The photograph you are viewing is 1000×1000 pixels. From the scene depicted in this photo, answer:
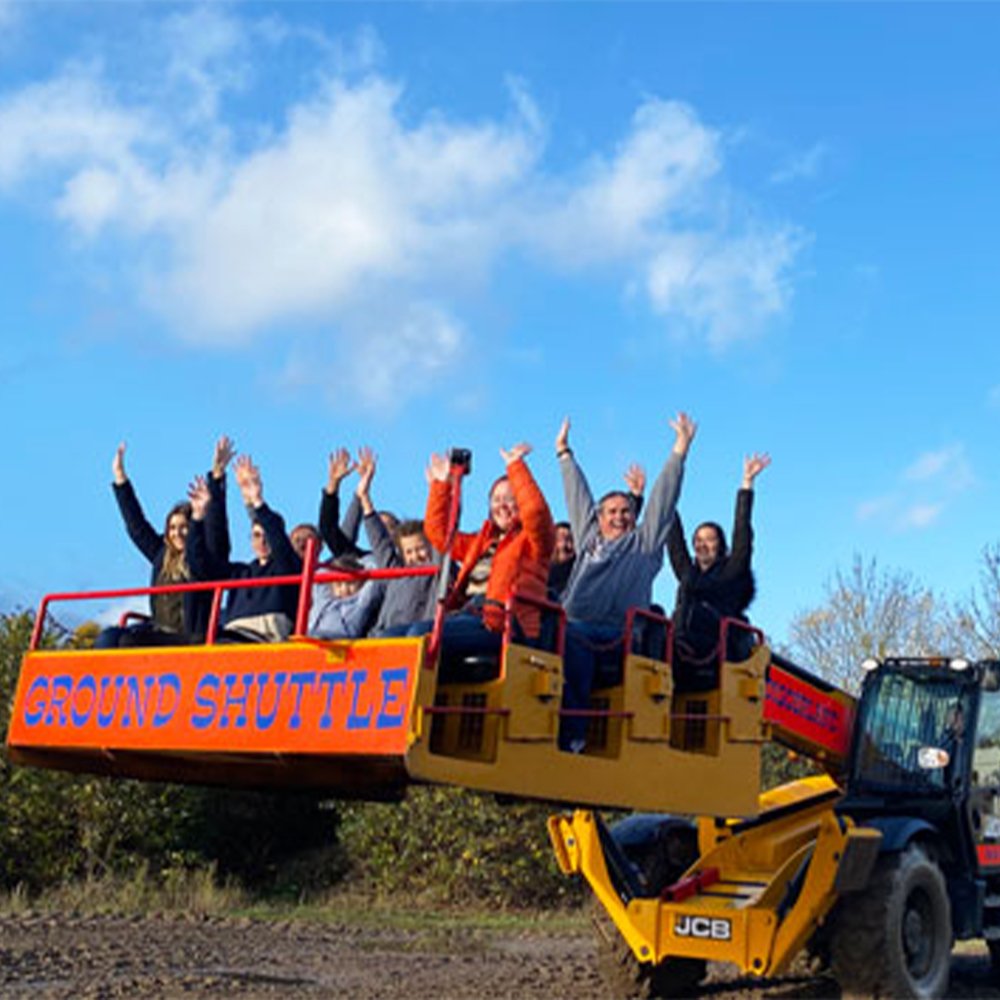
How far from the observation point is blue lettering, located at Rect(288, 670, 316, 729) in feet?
21.6

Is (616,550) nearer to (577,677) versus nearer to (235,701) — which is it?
(577,677)

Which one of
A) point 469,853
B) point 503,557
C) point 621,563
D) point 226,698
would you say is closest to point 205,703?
point 226,698

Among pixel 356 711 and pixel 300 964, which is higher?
pixel 356 711

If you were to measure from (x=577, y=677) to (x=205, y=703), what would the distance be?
186cm

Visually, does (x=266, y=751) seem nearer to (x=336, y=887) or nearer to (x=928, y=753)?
(x=928, y=753)

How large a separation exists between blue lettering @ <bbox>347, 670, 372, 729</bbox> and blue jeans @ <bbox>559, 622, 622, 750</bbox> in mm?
1077

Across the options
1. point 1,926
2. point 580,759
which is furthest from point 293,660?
point 1,926

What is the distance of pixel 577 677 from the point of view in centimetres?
703

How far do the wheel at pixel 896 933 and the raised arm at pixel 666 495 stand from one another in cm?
307

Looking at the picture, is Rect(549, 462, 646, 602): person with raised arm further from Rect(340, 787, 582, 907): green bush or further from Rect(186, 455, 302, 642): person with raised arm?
Rect(340, 787, 582, 907): green bush

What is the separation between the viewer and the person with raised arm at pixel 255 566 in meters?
7.55

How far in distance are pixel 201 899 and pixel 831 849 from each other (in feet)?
32.8

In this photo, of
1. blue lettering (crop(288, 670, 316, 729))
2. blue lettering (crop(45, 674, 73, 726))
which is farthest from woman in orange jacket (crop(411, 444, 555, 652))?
blue lettering (crop(45, 674, 73, 726))

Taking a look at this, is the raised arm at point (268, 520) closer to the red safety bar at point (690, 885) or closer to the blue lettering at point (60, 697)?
the blue lettering at point (60, 697)
